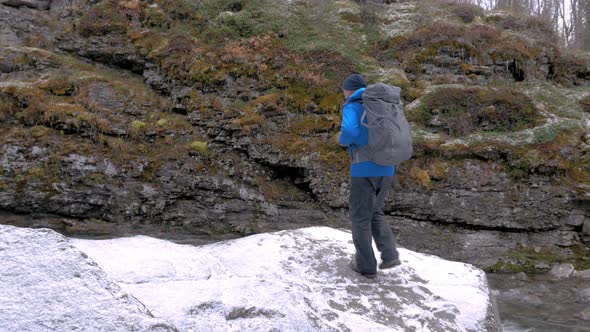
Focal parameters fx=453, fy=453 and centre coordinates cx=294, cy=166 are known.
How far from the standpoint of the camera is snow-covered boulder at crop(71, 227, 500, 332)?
Result: 4.22 m

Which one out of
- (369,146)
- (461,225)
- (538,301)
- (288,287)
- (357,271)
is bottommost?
(538,301)

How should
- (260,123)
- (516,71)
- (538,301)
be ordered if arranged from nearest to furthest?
(538,301), (260,123), (516,71)

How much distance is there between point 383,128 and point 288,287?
2.04 m

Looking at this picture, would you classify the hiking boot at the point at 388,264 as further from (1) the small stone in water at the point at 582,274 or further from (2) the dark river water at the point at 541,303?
(1) the small stone in water at the point at 582,274

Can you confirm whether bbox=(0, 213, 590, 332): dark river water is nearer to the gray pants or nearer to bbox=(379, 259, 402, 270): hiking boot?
bbox=(379, 259, 402, 270): hiking boot

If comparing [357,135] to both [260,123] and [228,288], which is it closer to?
[228,288]

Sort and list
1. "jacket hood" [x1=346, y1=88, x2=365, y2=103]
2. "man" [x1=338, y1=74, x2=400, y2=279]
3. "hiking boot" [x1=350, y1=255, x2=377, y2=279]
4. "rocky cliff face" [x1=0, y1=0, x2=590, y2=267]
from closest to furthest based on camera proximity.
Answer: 1. "man" [x1=338, y1=74, x2=400, y2=279]
2. "jacket hood" [x1=346, y1=88, x2=365, y2=103]
3. "hiking boot" [x1=350, y1=255, x2=377, y2=279]
4. "rocky cliff face" [x1=0, y1=0, x2=590, y2=267]

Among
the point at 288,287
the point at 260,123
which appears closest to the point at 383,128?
the point at 288,287

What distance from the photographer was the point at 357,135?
5223 millimetres

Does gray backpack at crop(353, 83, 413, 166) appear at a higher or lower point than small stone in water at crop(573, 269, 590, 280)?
higher

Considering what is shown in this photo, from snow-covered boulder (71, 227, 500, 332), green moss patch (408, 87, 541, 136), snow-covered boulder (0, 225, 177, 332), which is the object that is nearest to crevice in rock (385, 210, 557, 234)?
green moss patch (408, 87, 541, 136)

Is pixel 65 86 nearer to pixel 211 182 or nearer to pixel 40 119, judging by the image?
pixel 40 119

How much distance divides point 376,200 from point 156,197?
892 cm

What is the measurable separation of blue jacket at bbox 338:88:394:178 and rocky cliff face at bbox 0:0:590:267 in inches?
313
